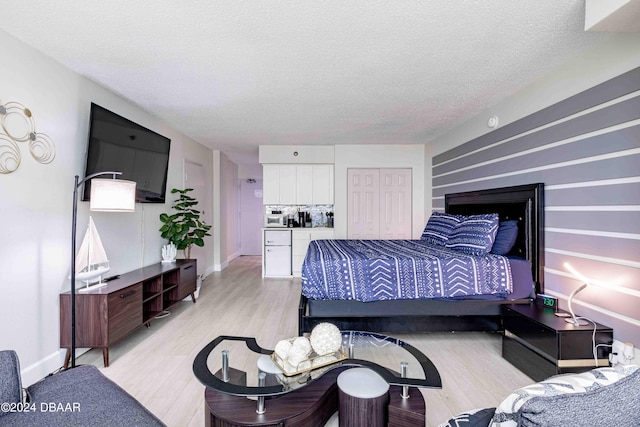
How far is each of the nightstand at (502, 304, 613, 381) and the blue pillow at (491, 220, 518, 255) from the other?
27.4 inches

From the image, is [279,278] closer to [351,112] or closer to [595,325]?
[351,112]

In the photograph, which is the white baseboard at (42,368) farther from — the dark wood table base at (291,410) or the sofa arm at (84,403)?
the dark wood table base at (291,410)

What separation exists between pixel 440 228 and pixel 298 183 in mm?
2764

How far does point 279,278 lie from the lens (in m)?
5.53

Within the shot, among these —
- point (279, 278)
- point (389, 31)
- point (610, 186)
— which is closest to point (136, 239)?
point (279, 278)

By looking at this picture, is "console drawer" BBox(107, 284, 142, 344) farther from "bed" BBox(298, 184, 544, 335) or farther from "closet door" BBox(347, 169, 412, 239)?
"closet door" BBox(347, 169, 412, 239)

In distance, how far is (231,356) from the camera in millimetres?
1619

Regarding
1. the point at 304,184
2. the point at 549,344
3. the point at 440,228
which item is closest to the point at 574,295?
the point at 549,344

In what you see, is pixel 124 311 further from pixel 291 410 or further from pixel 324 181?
pixel 324 181

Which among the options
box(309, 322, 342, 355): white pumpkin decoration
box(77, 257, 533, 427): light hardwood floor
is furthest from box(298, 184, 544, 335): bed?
box(309, 322, 342, 355): white pumpkin decoration

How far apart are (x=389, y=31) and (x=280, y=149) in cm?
379

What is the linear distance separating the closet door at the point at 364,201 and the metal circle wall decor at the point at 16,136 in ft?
14.0

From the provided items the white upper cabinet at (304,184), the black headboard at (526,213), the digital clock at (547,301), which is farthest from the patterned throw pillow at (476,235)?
the white upper cabinet at (304,184)

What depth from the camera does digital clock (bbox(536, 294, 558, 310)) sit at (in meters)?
2.50
